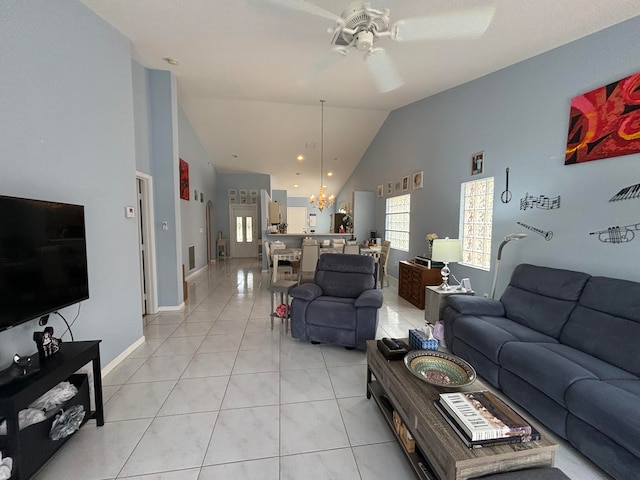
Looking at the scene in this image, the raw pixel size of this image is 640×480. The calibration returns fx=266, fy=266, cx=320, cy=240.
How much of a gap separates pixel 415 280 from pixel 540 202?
6.64ft

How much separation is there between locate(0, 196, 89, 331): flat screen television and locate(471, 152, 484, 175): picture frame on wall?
437 centimetres

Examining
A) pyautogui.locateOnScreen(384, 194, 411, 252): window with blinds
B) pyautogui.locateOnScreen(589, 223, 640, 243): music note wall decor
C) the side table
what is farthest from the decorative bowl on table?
pyautogui.locateOnScreen(384, 194, 411, 252): window with blinds

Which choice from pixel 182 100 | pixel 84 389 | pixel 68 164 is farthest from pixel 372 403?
pixel 182 100

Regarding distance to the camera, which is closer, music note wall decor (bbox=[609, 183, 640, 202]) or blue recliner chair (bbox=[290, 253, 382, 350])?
music note wall decor (bbox=[609, 183, 640, 202])

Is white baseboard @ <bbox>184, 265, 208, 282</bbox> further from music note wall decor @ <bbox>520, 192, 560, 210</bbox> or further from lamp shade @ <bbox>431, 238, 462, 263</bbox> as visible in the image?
music note wall decor @ <bbox>520, 192, 560, 210</bbox>

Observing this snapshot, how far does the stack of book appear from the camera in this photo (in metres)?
1.15

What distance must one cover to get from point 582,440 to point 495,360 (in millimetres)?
643

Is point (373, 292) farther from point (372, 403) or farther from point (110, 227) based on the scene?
point (110, 227)

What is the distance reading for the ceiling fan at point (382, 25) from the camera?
6.91 ft

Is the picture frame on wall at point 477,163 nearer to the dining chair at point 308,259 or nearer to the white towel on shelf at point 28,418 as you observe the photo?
the dining chair at point 308,259

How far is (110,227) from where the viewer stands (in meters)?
2.56

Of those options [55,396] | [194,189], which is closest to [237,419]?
[55,396]

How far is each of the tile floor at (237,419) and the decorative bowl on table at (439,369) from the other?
52 cm

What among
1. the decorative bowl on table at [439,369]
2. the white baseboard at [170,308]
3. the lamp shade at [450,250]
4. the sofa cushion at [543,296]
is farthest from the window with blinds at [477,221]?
the white baseboard at [170,308]
